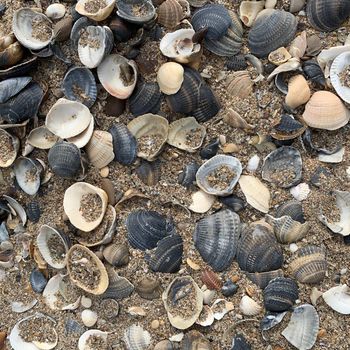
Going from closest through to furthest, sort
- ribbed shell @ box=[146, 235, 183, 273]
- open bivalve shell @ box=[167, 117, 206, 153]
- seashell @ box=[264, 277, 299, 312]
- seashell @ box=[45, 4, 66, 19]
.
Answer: seashell @ box=[264, 277, 299, 312], ribbed shell @ box=[146, 235, 183, 273], open bivalve shell @ box=[167, 117, 206, 153], seashell @ box=[45, 4, 66, 19]

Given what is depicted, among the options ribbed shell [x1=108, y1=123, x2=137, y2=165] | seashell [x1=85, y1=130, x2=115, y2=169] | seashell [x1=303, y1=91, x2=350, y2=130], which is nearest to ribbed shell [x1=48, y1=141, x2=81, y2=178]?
seashell [x1=85, y1=130, x2=115, y2=169]

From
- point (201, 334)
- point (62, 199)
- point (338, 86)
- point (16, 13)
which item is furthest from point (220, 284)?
point (16, 13)

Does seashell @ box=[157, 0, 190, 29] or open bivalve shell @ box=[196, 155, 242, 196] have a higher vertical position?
seashell @ box=[157, 0, 190, 29]

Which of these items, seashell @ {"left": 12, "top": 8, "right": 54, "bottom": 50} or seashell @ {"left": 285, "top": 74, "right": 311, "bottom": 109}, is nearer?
seashell @ {"left": 285, "top": 74, "right": 311, "bottom": 109}

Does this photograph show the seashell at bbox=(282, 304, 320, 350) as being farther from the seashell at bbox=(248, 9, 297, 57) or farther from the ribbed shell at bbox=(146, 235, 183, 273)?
the seashell at bbox=(248, 9, 297, 57)

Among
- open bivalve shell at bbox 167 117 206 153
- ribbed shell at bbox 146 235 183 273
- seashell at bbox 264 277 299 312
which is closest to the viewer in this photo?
seashell at bbox 264 277 299 312

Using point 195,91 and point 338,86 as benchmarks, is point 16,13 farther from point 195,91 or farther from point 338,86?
point 338,86
